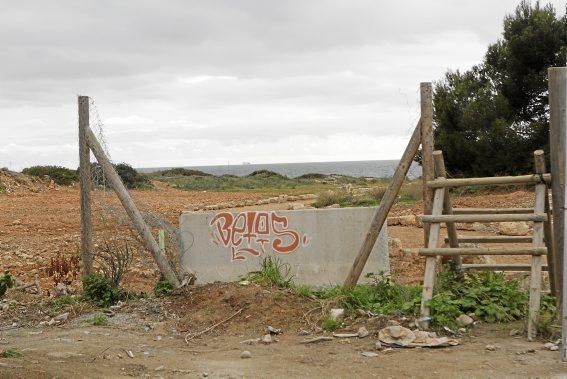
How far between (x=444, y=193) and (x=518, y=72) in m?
18.4

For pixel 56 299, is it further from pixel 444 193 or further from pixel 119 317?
pixel 444 193

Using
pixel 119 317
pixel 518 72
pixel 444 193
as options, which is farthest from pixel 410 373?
pixel 518 72

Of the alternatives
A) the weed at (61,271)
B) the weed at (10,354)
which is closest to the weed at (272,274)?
the weed at (61,271)

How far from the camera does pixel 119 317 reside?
25.7 ft

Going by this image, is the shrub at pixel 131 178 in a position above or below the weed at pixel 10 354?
above

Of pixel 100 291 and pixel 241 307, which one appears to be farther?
pixel 100 291

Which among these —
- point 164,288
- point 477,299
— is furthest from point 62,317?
point 477,299

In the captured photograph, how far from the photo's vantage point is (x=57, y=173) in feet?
128

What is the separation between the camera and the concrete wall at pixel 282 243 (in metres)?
8.97

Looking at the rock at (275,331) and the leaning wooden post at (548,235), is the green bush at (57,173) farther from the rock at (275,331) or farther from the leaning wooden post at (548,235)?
the leaning wooden post at (548,235)

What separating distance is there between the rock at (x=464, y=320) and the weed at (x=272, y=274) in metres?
2.18

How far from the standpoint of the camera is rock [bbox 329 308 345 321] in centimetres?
716

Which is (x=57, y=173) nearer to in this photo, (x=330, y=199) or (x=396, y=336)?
(x=330, y=199)

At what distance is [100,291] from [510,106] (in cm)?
1926
